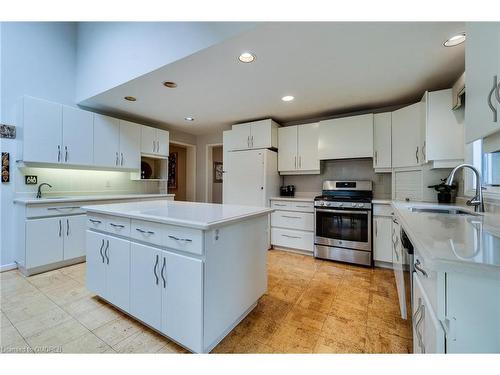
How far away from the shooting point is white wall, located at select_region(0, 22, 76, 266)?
8.70 ft

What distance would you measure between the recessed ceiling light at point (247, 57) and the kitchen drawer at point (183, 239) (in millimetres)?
1576

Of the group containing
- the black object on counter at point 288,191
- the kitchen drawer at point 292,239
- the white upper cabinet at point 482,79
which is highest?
the white upper cabinet at point 482,79

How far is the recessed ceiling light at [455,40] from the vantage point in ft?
5.22

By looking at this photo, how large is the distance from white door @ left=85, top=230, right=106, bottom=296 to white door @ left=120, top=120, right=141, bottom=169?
1.99 m

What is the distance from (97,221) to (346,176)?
11.2ft

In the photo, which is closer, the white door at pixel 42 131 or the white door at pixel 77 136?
the white door at pixel 42 131

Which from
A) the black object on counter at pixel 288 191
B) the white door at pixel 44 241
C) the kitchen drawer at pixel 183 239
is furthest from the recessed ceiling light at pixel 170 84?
the black object on counter at pixel 288 191

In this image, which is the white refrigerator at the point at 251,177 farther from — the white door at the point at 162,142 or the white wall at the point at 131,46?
the white wall at the point at 131,46

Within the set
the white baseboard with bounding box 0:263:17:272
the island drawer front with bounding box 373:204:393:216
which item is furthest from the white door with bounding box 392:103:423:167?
the white baseboard with bounding box 0:263:17:272

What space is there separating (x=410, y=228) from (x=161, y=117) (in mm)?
3914

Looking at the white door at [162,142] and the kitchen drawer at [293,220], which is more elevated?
the white door at [162,142]

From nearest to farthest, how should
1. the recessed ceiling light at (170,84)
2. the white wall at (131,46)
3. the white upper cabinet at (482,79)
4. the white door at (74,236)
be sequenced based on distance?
1. the white upper cabinet at (482,79)
2. the white wall at (131,46)
3. the recessed ceiling light at (170,84)
4. the white door at (74,236)
